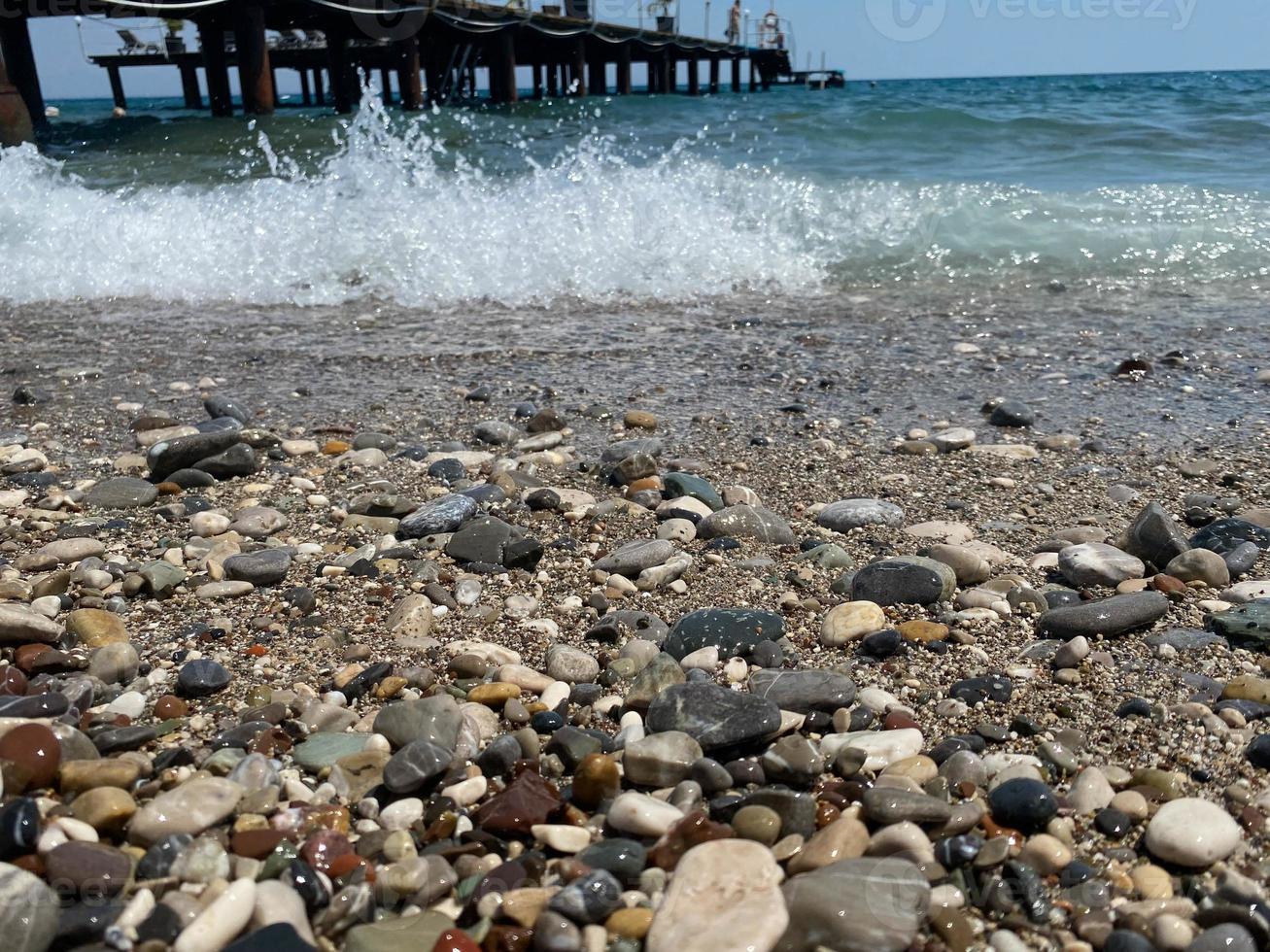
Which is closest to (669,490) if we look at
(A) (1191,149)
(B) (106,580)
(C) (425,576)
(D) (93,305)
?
(C) (425,576)

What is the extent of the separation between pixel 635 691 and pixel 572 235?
15.2ft

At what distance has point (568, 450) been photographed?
2.87 m

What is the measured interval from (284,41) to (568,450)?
98.3 feet

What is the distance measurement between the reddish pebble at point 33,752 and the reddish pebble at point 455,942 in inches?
23.1

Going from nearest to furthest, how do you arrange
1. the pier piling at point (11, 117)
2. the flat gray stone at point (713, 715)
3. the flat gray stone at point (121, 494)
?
the flat gray stone at point (713, 715), the flat gray stone at point (121, 494), the pier piling at point (11, 117)

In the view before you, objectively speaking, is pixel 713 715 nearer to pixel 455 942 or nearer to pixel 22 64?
pixel 455 942

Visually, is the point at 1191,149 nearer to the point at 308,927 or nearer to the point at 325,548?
the point at 325,548

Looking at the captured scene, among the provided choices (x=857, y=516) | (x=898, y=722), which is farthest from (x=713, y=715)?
(x=857, y=516)

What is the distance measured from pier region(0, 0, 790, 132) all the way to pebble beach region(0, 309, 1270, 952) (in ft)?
18.8

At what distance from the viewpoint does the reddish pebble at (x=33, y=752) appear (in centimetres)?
128

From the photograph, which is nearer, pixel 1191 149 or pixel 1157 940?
pixel 1157 940

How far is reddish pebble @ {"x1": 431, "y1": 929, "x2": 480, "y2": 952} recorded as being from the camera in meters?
1.06

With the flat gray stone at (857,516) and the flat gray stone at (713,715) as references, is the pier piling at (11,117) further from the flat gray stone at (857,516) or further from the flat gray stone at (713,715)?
the flat gray stone at (713,715)

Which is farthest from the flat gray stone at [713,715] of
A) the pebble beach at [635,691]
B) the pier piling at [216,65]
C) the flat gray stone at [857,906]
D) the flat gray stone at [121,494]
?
the pier piling at [216,65]
